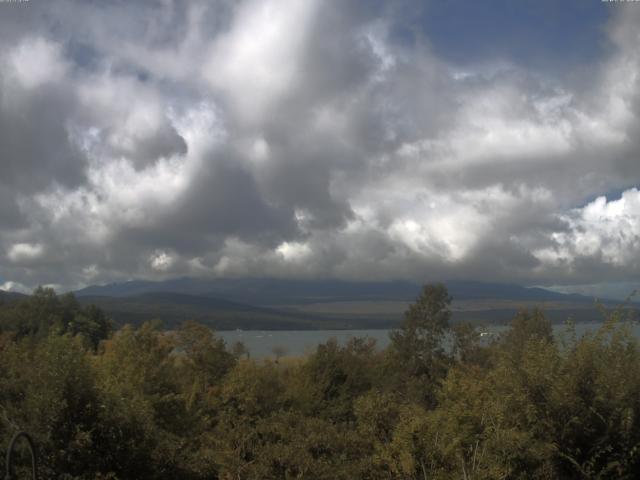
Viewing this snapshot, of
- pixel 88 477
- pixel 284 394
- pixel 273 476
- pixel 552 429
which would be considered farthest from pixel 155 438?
pixel 284 394

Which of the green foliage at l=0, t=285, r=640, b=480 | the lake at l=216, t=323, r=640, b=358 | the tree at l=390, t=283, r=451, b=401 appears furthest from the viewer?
the tree at l=390, t=283, r=451, b=401

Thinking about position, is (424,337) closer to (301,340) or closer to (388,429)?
(388,429)

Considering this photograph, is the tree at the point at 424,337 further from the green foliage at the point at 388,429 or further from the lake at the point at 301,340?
the green foliage at the point at 388,429

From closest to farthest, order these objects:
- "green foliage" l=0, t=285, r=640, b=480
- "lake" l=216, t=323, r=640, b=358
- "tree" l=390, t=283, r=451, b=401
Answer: "green foliage" l=0, t=285, r=640, b=480 < "lake" l=216, t=323, r=640, b=358 < "tree" l=390, t=283, r=451, b=401

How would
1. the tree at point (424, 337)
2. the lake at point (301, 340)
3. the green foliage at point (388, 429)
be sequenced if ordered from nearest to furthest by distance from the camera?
1. the green foliage at point (388, 429)
2. the lake at point (301, 340)
3. the tree at point (424, 337)

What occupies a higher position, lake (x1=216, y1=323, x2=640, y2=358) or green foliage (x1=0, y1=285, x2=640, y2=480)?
green foliage (x1=0, y1=285, x2=640, y2=480)

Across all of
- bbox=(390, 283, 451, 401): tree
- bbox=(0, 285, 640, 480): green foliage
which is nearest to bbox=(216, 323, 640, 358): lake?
bbox=(0, 285, 640, 480): green foliage

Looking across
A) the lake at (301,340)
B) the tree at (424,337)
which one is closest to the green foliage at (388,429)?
the lake at (301,340)

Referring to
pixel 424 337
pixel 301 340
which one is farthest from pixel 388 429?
pixel 301 340

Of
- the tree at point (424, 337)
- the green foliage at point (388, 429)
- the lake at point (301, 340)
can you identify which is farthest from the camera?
the tree at point (424, 337)

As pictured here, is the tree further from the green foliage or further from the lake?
the green foliage

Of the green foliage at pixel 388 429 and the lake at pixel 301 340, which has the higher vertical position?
the green foliage at pixel 388 429

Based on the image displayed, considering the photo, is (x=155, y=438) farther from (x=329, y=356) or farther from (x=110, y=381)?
(x=329, y=356)

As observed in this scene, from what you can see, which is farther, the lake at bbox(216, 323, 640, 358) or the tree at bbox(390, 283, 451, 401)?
the tree at bbox(390, 283, 451, 401)
